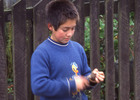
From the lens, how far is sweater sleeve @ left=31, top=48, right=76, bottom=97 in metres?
1.99

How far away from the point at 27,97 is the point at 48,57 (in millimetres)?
1031

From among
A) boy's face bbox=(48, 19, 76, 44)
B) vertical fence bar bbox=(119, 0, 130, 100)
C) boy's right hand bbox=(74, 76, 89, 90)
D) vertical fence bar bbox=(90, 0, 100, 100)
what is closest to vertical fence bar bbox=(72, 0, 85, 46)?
vertical fence bar bbox=(90, 0, 100, 100)

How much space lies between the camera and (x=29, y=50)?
3.05 m

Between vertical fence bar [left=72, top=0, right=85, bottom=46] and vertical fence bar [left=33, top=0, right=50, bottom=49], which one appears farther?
vertical fence bar [left=72, top=0, right=85, bottom=46]

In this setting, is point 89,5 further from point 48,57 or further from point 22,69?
point 48,57

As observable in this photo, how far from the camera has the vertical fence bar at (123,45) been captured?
134 inches

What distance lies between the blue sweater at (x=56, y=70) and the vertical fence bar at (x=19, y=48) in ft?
2.38

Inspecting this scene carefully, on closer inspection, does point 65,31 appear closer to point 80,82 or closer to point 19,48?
point 80,82

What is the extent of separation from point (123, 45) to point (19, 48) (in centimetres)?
136

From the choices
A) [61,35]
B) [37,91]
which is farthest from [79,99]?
[61,35]

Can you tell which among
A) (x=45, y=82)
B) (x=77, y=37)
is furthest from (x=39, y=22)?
(x=45, y=82)

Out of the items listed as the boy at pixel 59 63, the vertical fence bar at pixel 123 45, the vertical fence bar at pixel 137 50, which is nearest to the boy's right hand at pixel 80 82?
the boy at pixel 59 63

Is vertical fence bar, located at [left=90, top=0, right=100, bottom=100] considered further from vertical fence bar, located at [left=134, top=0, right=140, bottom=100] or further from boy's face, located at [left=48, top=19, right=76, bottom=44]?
boy's face, located at [left=48, top=19, right=76, bottom=44]

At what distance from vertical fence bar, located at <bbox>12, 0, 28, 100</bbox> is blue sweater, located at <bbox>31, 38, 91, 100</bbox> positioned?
73cm
